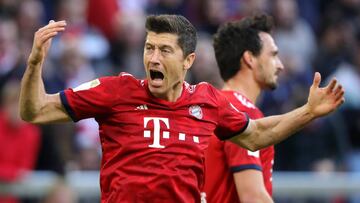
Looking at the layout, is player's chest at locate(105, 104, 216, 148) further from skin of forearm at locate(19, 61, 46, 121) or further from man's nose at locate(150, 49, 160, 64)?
skin of forearm at locate(19, 61, 46, 121)

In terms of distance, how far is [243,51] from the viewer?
27.0ft

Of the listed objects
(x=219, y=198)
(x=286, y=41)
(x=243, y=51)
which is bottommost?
(x=219, y=198)

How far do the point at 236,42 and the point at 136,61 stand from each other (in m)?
4.75

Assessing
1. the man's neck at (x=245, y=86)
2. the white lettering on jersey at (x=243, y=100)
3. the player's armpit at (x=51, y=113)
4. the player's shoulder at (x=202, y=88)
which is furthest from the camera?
the man's neck at (x=245, y=86)

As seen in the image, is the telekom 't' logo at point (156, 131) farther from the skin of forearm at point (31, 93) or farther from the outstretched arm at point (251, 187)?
the outstretched arm at point (251, 187)

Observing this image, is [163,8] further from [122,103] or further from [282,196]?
[122,103]

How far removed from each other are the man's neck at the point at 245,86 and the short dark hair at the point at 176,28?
121 centimetres

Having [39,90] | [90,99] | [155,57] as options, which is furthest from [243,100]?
[39,90]

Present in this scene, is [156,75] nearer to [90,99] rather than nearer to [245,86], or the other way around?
[90,99]

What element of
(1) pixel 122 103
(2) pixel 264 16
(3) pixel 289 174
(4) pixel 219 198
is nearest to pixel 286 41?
(3) pixel 289 174

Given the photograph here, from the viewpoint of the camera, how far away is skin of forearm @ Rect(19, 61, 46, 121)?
6.31 metres

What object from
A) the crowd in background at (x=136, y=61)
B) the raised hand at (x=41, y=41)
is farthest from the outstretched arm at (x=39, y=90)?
the crowd in background at (x=136, y=61)

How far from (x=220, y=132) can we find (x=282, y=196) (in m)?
4.81

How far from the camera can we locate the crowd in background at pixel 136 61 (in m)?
11.3
